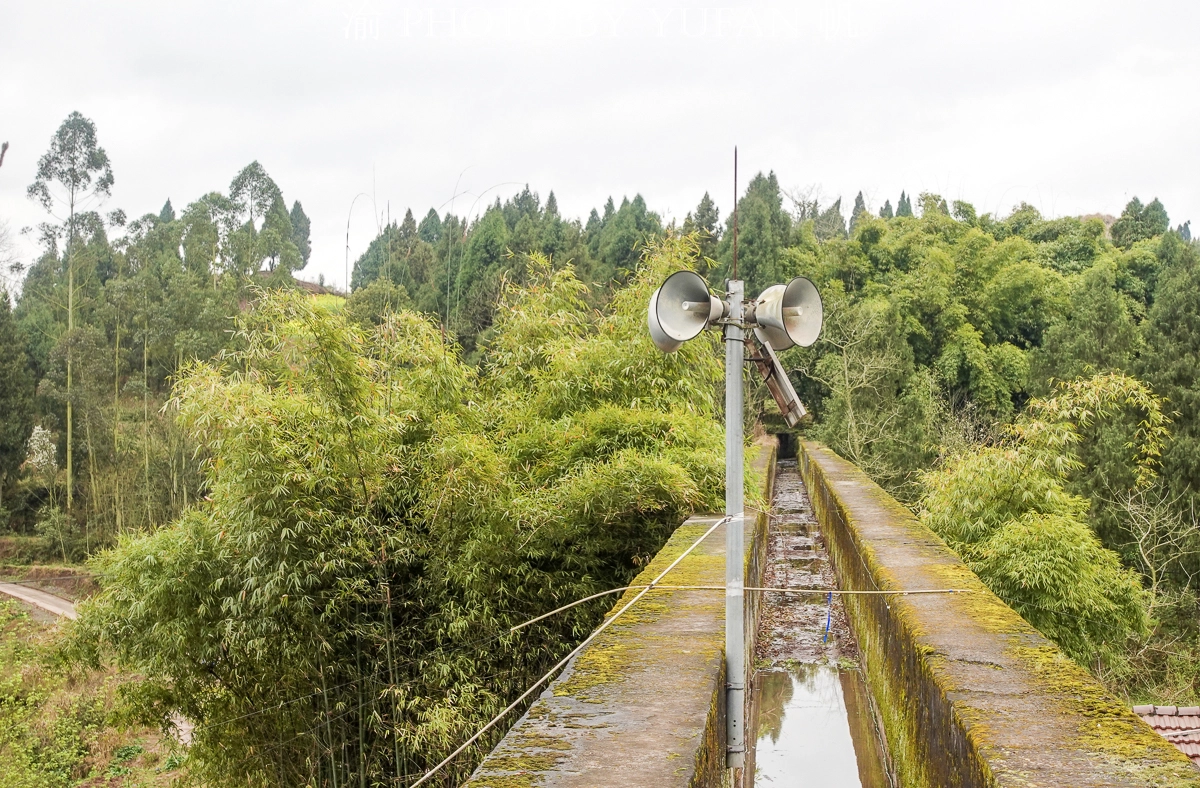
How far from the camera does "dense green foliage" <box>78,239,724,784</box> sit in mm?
6266

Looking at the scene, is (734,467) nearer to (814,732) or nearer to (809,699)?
(814,732)

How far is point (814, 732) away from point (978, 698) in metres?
1.75

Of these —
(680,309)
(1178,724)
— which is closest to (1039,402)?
(1178,724)

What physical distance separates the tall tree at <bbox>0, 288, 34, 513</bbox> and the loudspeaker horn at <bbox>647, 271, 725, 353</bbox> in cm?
2966

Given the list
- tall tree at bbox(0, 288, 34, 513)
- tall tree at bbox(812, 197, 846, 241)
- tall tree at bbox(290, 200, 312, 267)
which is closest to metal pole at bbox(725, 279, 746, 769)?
tall tree at bbox(0, 288, 34, 513)

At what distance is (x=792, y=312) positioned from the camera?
3064mm

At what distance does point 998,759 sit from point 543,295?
666cm

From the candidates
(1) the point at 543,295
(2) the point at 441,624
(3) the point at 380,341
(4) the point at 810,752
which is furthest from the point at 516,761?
(1) the point at 543,295

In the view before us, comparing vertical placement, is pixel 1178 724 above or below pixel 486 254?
below

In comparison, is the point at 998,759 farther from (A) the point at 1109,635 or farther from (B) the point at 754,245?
(B) the point at 754,245

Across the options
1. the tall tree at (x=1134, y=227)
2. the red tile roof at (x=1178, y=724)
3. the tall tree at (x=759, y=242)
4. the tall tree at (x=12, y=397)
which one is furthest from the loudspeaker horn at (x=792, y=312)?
the tall tree at (x=1134, y=227)

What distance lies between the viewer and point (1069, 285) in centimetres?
3084

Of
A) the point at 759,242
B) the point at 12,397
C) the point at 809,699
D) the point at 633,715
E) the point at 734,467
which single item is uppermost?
the point at 759,242

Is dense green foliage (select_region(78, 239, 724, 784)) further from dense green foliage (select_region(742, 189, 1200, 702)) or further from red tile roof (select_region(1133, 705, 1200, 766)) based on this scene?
red tile roof (select_region(1133, 705, 1200, 766))
